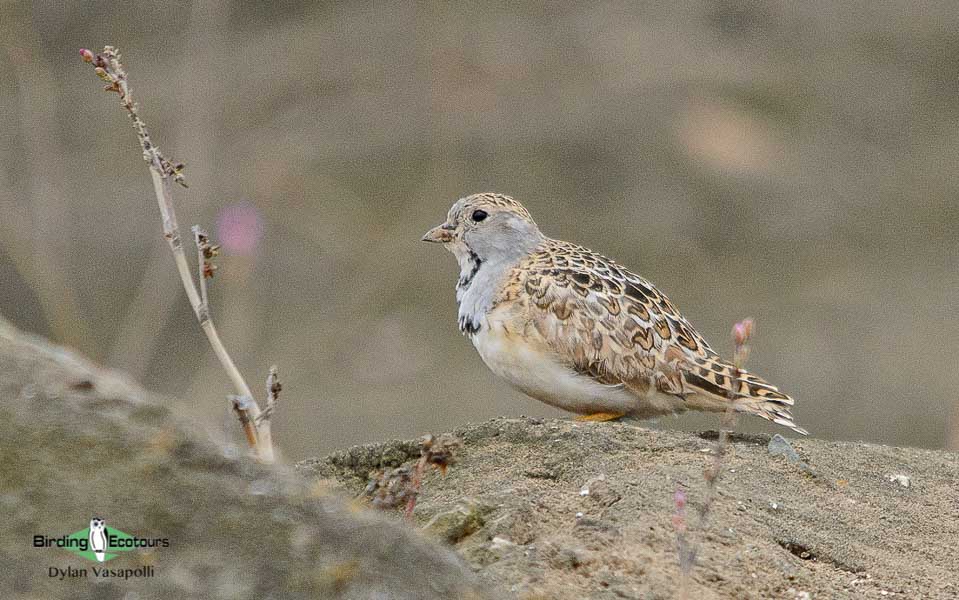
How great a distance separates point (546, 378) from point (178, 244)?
3029 millimetres

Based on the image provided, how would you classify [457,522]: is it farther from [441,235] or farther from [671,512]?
[441,235]

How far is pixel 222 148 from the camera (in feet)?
66.5

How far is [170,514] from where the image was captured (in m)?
4.12

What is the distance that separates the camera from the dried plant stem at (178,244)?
198 inches

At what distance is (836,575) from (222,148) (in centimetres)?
1576

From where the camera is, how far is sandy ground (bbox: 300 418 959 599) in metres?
5.07

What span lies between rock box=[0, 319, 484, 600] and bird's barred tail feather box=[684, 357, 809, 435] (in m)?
3.72

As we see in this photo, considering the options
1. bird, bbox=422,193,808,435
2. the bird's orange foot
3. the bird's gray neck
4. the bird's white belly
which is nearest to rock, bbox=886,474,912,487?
bird, bbox=422,193,808,435

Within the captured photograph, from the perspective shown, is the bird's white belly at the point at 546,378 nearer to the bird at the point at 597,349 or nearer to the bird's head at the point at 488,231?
the bird at the point at 597,349

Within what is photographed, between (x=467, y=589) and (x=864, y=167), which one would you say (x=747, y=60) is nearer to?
(x=864, y=167)

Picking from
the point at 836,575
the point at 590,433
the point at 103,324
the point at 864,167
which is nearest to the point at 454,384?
the point at 103,324

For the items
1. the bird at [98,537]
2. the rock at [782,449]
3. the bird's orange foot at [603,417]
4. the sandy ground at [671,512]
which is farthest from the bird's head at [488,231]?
the bird at [98,537]

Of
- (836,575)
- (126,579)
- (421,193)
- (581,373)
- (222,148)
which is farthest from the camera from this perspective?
(222,148)

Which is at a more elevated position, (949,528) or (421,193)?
(421,193)
